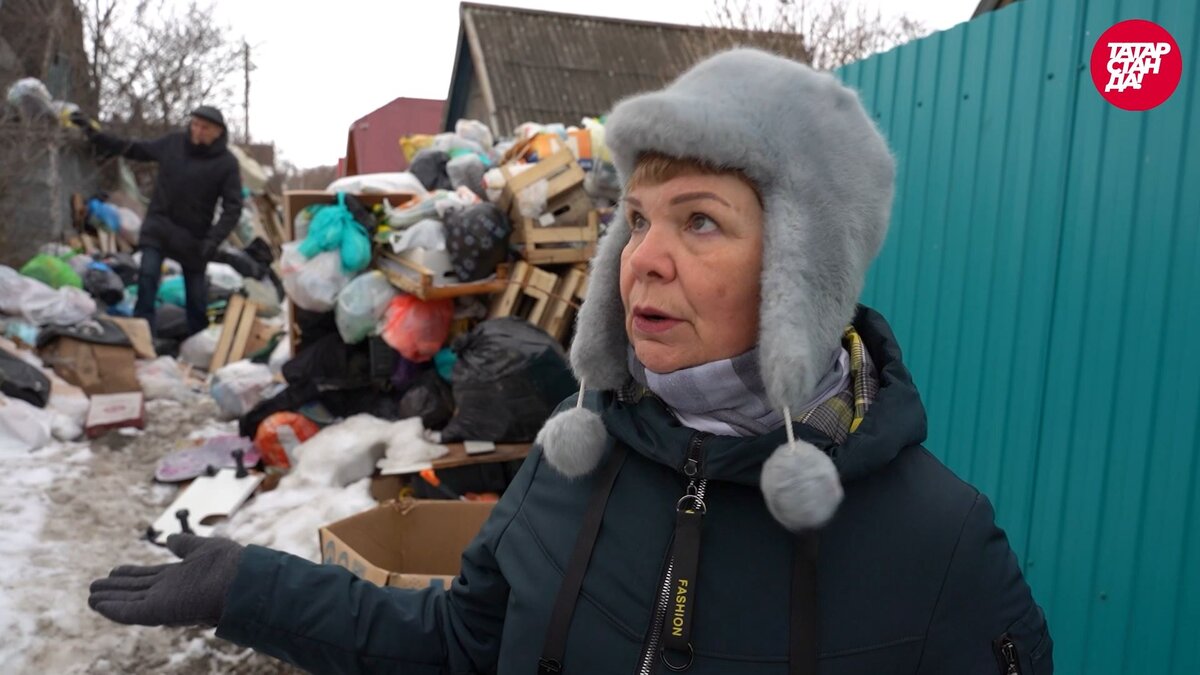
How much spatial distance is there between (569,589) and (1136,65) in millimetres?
2226

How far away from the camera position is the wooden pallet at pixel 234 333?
831cm

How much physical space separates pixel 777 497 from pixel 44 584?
149 inches

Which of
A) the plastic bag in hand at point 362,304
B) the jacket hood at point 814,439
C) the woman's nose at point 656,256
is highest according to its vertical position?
the woman's nose at point 656,256

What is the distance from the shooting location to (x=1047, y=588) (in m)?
2.63

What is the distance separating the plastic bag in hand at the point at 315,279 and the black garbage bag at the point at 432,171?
5.48ft

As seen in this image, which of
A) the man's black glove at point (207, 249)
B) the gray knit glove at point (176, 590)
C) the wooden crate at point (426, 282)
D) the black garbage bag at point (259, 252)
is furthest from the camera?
the black garbage bag at point (259, 252)

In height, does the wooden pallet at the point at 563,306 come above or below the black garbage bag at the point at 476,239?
below

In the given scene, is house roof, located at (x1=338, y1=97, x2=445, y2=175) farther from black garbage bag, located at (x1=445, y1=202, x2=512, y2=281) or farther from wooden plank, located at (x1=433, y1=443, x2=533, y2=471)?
wooden plank, located at (x1=433, y1=443, x2=533, y2=471)

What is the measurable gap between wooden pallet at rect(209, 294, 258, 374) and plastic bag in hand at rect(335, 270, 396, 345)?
3344 mm

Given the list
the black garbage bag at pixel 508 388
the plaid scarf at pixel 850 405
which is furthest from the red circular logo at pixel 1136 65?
the black garbage bag at pixel 508 388

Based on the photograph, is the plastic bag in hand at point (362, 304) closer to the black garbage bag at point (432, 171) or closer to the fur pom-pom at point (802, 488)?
the black garbage bag at point (432, 171)

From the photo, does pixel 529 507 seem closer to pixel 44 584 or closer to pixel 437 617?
pixel 437 617

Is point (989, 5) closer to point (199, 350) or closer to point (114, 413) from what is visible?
point (114, 413)

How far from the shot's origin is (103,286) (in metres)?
8.79
